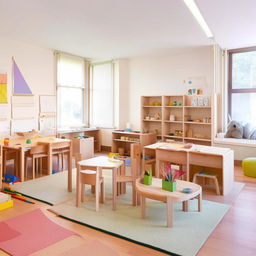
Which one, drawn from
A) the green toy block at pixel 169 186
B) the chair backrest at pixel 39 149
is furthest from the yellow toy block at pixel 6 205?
the green toy block at pixel 169 186

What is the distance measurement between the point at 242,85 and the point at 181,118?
1602mm

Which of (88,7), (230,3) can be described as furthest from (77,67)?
(230,3)

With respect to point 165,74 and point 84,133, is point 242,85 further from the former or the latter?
point 84,133

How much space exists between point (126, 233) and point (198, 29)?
12.5ft

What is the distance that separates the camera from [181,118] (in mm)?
6426

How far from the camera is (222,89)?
19.8 feet

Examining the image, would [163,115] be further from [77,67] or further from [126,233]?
[126,233]

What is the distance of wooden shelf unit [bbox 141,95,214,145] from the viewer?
5.99m

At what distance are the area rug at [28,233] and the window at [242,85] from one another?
4996 millimetres

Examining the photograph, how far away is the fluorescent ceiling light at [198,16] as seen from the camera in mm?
3676

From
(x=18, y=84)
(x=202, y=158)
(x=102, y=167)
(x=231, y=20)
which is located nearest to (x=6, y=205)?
(x=102, y=167)

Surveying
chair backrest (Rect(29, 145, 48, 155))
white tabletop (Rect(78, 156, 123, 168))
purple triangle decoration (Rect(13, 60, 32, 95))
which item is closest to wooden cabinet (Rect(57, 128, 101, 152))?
purple triangle decoration (Rect(13, 60, 32, 95))

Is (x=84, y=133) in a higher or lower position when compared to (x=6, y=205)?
higher

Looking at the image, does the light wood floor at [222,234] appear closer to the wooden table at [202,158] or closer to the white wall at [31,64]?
the wooden table at [202,158]
